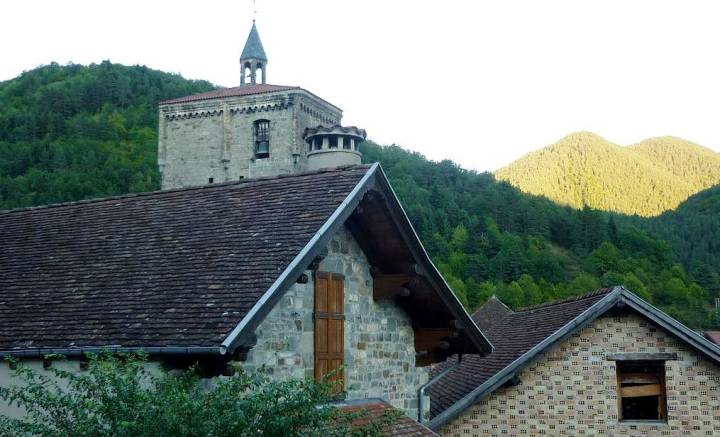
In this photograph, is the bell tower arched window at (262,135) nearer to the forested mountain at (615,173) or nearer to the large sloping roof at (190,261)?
the large sloping roof at (190,261)

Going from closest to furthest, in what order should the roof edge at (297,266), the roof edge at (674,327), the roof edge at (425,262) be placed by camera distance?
the roof edge at (297,266)
the roof edge at (425,262)
the roof edge at (674,327)

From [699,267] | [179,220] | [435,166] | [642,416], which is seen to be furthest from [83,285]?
[435,166]

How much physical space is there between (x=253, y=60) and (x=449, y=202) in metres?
30.6

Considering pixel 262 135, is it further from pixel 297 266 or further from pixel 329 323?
pixel 297 266

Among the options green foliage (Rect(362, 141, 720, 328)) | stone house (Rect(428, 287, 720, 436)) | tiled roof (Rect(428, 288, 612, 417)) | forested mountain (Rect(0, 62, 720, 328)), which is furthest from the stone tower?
stone house (Rect(428, 287, 720, 436))

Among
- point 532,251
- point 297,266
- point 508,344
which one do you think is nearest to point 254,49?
→ point 532,251

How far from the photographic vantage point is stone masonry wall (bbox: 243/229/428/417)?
28.8 feet

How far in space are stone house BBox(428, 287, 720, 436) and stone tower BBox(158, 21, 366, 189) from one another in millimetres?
36105

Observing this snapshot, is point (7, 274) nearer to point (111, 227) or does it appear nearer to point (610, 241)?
point (111, 227)

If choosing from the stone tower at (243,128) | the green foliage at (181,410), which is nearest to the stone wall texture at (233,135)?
the stone tower at (243,128)

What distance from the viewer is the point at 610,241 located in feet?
247

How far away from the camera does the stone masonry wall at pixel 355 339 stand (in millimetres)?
8781

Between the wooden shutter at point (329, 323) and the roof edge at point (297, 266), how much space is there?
0.94 m

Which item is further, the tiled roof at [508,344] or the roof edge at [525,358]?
the tiled roof at [508,344]
